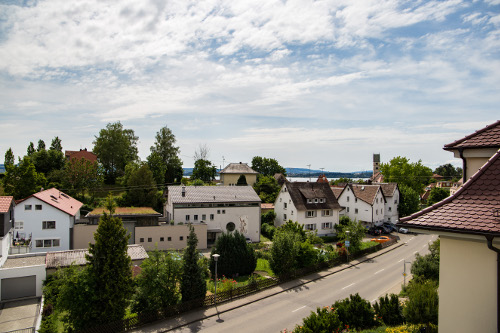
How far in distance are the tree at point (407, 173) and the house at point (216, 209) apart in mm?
41275

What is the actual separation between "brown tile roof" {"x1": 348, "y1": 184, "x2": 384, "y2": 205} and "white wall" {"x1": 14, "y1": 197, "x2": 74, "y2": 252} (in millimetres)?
44427

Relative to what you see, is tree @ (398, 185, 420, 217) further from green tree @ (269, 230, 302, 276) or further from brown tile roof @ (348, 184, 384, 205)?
green tree @ (269, 230, 302, 276)

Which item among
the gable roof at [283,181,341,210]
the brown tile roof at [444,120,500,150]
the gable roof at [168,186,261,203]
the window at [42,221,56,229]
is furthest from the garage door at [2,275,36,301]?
the gable roof at [283,181,341,210]

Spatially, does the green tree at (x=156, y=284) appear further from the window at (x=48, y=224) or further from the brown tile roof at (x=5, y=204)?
the window at (x=48, y=224)

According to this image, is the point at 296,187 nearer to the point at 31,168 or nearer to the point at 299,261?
the point at 299,261

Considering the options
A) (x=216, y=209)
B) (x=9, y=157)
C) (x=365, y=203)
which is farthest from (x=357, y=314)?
(x=9, y=157)

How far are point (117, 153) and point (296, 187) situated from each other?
41514 millimetres

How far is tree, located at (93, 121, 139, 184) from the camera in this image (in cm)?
7031

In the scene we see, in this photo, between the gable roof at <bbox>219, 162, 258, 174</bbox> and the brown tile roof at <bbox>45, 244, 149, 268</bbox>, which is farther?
the gable roof at <bbox>219, 162, 258, 174</bbox>

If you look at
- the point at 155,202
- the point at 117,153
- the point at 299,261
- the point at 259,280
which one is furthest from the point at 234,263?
the point at 117,153

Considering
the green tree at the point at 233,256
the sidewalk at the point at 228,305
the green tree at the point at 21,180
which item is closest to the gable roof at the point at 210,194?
the green tree at the point at 233,256

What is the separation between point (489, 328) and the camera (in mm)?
5898

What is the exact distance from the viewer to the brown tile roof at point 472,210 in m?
5.86

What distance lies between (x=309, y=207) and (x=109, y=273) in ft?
112
